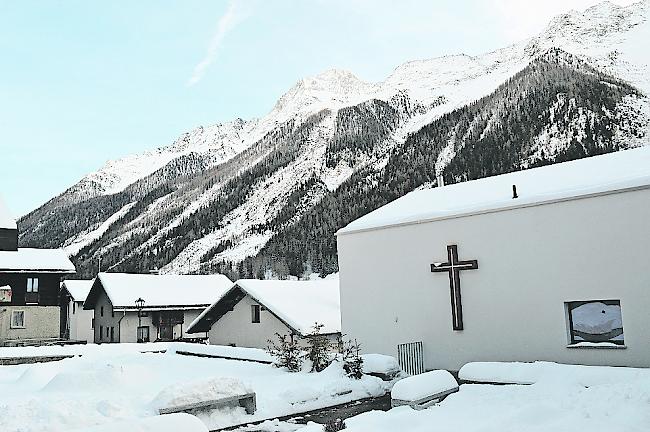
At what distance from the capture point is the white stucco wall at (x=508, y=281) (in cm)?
1451

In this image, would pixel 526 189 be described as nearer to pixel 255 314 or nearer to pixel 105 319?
pixel 255 314

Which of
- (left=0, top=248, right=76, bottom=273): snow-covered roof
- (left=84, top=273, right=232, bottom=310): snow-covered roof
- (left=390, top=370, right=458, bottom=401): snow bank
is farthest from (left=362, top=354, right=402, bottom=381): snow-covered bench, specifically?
(left=0, top=248, right=76, bottom=273): snow-covered roof

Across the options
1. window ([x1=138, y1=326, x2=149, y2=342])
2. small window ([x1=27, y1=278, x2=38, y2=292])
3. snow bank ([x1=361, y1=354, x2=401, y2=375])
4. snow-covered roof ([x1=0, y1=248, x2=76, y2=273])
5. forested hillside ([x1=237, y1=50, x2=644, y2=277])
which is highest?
forested hillside ([x1=237, y1=50, x2=644, y2=277])

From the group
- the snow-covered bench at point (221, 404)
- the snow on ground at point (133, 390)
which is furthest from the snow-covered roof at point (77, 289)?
the snow-covered bench at point (221, 404)

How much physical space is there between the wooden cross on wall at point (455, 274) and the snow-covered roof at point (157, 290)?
1014 inches

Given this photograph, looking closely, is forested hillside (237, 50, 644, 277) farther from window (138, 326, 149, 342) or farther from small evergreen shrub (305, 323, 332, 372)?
small evergreen shrub (305, 323, 332, 372)

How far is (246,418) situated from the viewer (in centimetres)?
1275

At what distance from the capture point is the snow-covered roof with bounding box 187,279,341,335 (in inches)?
1126

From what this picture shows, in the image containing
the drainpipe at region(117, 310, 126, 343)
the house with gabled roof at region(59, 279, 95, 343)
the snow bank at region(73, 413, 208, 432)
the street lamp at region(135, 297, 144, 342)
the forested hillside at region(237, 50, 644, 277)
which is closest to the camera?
the snow bank at region(73, 413, 208, 432)

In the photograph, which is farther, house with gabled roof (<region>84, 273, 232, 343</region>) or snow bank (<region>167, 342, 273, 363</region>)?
Answer: house with gabled roof (<region>84, 273, 232, 343</region>)

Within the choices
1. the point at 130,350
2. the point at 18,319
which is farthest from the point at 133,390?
the point at 18,319

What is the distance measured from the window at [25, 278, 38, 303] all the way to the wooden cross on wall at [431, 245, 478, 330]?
116 ft

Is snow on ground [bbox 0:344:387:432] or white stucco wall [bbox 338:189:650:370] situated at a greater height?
white stucco wall [bbox 338:189:650:370]

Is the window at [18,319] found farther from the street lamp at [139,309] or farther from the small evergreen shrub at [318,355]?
the small evergreen shrub at [318,355]
